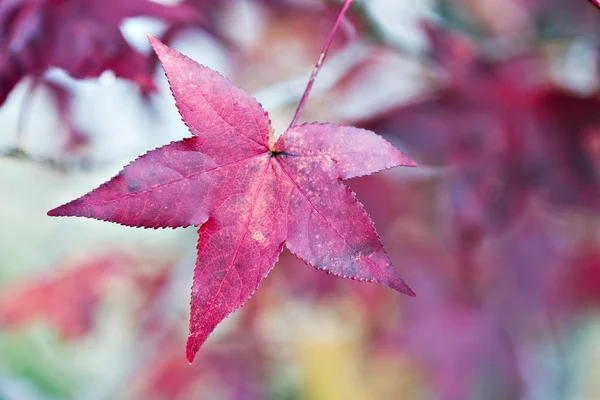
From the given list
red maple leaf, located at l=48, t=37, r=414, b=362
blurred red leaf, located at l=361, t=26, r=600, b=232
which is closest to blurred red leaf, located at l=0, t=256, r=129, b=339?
blurred red leaf, located at l=361, t=26, r=600, b=232

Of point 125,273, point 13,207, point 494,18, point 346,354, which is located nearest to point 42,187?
point 13,207

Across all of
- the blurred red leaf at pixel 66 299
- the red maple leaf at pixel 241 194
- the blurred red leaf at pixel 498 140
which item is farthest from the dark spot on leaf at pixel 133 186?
the blurred red leaf at pixel 66 299

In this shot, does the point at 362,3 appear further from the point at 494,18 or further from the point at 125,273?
the point at 494,18

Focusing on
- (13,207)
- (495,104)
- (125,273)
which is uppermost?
(495,104)

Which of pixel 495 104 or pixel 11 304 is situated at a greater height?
pixel 495 104

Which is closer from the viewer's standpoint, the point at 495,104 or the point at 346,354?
the point at 495,104

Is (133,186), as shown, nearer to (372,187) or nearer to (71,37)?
(71,37)
